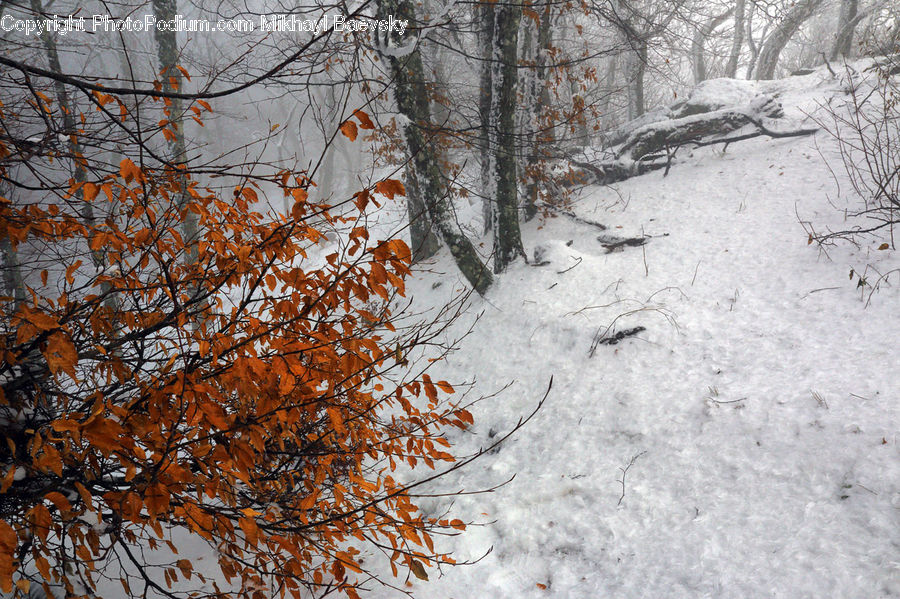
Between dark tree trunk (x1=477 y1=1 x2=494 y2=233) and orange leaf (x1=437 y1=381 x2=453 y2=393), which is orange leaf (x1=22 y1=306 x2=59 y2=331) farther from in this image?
dark tree trunk (x1=477 y1=1 x2=494 y2=233)

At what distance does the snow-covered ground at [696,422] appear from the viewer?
2803mm

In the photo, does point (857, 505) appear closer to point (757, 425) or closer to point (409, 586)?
point (757, 425)

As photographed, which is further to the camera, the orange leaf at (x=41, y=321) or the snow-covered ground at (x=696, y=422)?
the snow-covered ground at (x=696, y=422)

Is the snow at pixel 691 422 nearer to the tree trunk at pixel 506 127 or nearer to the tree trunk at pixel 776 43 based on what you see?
the tree trunk at pixel 506 127

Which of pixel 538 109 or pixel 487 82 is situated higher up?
pixel 487 82

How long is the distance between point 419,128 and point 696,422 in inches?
188

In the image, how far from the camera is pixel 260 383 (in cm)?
198

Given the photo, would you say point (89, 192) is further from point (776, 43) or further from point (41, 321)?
point (776, 43)

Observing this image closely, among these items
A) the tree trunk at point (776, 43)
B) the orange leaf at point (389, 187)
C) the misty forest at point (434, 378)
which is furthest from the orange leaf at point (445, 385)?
the tree trunk at point (776, 43)

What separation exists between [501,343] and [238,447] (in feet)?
14.7

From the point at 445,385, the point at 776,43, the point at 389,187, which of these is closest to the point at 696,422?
the point at 445,385

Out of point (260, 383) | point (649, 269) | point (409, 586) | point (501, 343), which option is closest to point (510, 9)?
point (649, 269)

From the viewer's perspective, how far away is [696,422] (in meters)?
3.79

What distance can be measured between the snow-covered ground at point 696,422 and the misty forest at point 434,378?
23 mm
